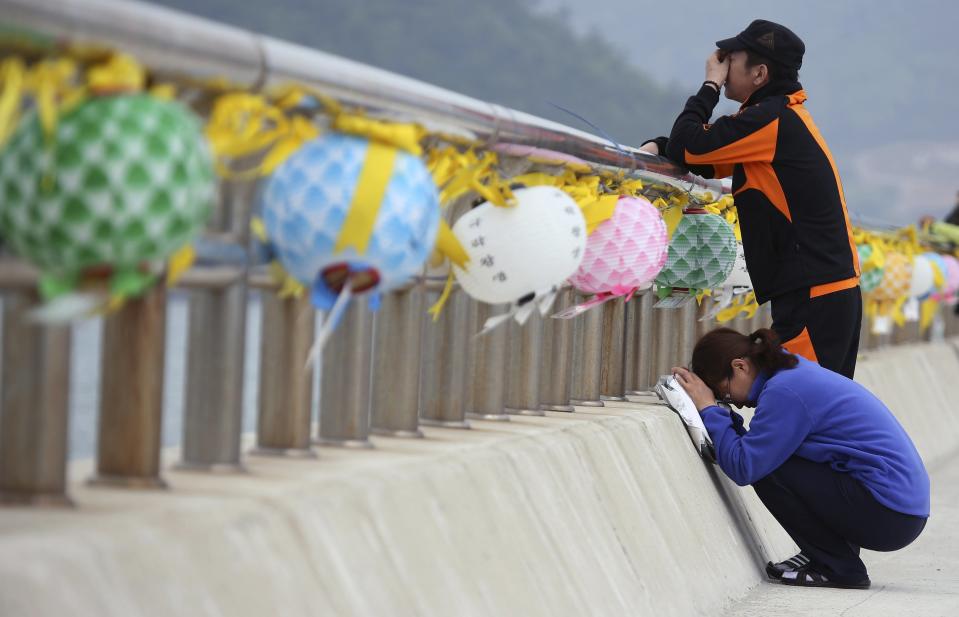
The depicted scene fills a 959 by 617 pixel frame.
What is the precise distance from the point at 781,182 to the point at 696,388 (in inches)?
28.8

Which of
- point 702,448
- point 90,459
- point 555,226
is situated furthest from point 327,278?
A: point 702,448

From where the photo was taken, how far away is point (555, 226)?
381 cm

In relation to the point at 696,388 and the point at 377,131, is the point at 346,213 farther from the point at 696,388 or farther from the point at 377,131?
the point at 696,388

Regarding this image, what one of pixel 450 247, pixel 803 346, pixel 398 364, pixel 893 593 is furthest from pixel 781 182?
pixel 450 247

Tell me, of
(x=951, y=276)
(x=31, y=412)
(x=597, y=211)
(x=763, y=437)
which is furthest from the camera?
(x=951, y=276)

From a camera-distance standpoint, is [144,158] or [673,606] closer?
[144,158]

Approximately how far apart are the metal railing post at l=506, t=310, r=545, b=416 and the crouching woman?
0.82 metres

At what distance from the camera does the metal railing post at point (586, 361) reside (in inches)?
212

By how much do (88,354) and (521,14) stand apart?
440 ft

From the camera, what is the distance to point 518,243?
3.77 meters

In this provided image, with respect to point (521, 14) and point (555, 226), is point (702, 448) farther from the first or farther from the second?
point (521, 14)

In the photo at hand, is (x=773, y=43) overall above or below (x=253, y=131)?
above

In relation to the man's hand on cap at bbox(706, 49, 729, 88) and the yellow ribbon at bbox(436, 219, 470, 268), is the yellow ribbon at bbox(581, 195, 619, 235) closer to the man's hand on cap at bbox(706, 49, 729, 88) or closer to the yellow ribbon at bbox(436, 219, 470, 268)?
the yellow ribbon at bbox(436, 219, 470, 268)

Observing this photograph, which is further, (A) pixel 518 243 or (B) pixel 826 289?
(B) pixel 826 289
